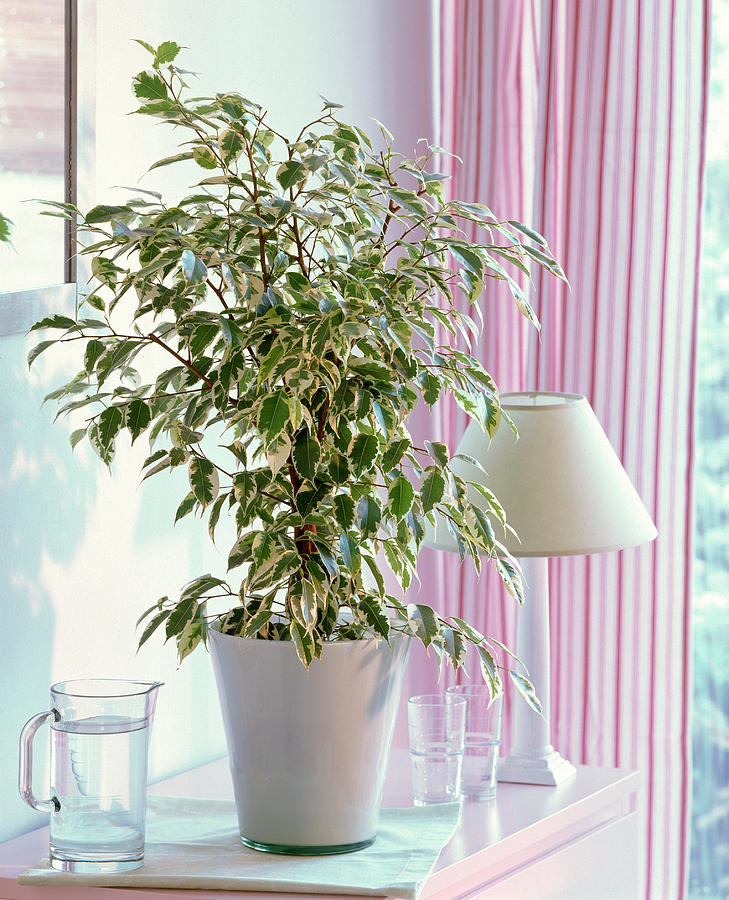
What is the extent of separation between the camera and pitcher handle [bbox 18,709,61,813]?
1.28m

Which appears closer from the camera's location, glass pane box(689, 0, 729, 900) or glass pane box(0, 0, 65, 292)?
glass pane box(0, 0, 65, 292)

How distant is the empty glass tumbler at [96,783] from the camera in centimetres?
125

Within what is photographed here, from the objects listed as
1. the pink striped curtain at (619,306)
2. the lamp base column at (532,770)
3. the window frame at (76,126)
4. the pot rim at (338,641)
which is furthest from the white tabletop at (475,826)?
the window frame at (76,126)

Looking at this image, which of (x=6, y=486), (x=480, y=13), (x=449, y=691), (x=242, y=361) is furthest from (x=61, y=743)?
(x=480, y=13)

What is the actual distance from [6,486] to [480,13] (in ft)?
4.28

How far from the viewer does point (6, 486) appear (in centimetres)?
139

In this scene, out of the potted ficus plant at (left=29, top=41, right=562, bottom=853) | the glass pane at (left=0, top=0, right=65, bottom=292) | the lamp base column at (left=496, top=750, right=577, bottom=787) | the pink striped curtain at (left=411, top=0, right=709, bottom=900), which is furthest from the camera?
the pink striped curtain at (left=411, top=0, right=709, bottom=900)

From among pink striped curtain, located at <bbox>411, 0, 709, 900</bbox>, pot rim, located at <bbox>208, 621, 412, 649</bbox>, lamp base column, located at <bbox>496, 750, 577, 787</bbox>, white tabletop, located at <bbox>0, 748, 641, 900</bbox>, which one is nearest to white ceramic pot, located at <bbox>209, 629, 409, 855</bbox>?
pot rim, located at <bbox>208, 621, 412, 649</bbox>

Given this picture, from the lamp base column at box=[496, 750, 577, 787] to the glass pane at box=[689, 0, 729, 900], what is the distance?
2.07 feet

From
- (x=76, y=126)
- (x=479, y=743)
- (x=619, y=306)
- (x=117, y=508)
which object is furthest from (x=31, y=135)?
(x=619, y=306)

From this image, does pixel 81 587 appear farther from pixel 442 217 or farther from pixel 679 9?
pixel 679 9

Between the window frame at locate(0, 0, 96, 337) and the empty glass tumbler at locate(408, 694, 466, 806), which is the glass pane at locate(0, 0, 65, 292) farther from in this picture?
the empty glass tumbler at locate(408, 694, 466, 806)

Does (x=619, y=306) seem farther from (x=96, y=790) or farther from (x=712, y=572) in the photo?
(x=96, y=790)

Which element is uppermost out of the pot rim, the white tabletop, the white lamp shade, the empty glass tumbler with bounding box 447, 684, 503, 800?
the white lamp shade
